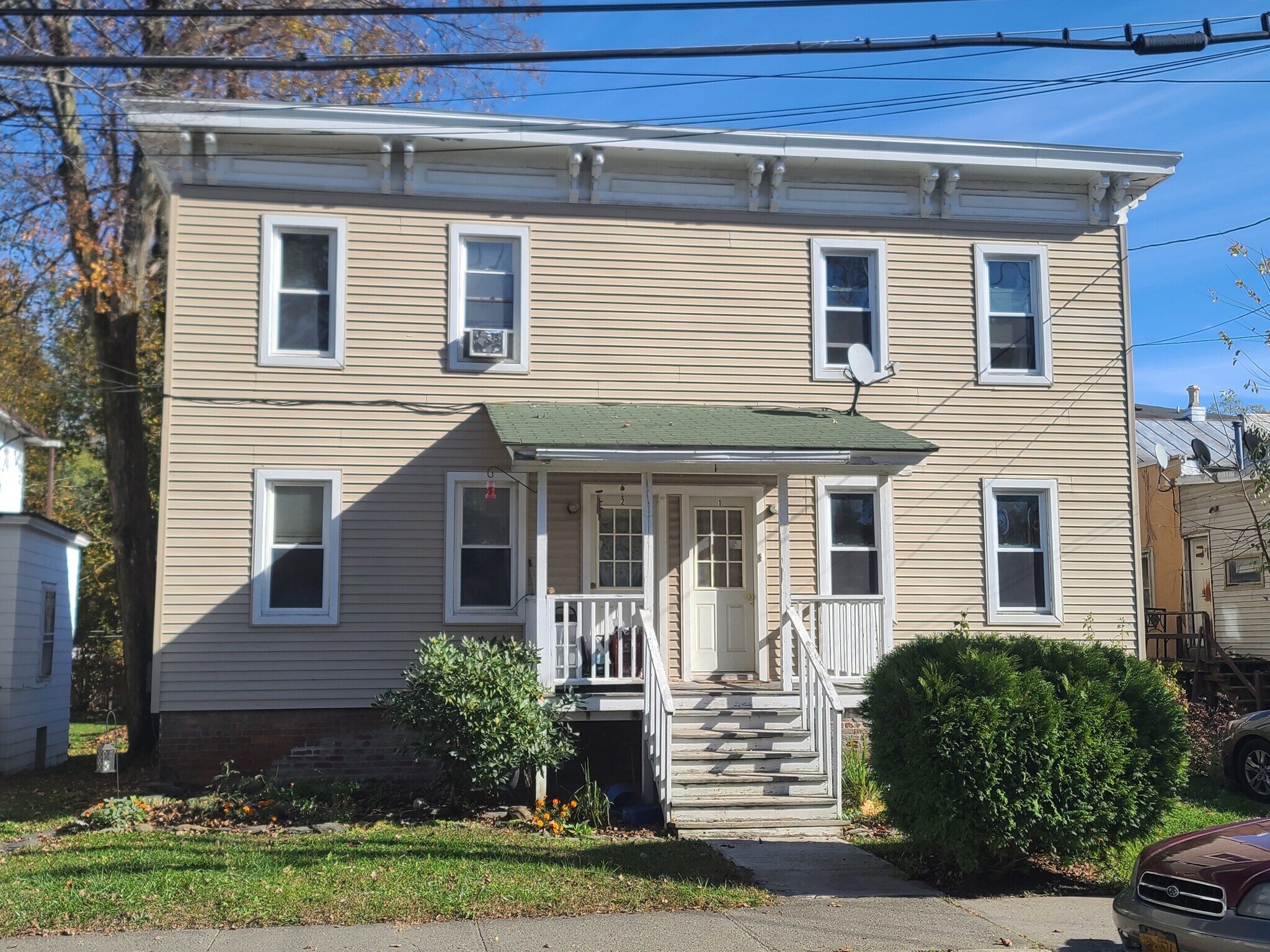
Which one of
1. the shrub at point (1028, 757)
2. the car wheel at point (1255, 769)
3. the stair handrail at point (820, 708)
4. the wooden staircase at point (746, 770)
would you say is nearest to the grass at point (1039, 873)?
the shrub at point (1028, 757)

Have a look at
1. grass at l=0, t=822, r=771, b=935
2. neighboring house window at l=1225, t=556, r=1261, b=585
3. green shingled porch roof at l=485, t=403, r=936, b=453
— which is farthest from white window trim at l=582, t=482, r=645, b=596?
neighboring house window at l=1225, t=556, r=1261, b=585

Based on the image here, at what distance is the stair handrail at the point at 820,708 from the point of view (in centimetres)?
1157

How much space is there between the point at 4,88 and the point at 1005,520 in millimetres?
15446

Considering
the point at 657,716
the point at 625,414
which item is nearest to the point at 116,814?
the point at 657,716

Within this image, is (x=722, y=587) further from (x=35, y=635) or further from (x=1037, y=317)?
(x=35, y=635)

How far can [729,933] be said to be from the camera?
25.3 ft

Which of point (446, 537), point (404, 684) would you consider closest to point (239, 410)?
point (446, 537)

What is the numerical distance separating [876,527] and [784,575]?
6.50 ft

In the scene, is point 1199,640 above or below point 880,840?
above

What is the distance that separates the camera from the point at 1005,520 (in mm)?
15031

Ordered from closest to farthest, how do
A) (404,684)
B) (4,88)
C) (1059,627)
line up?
(404,684)
(1059,627)
(4,88)

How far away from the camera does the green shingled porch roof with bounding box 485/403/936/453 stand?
40.0 feet

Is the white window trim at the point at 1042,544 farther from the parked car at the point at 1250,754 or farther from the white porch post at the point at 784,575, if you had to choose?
the white porch post at the point at 784,575

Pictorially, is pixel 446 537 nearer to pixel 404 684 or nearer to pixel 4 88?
pixel 404 684
